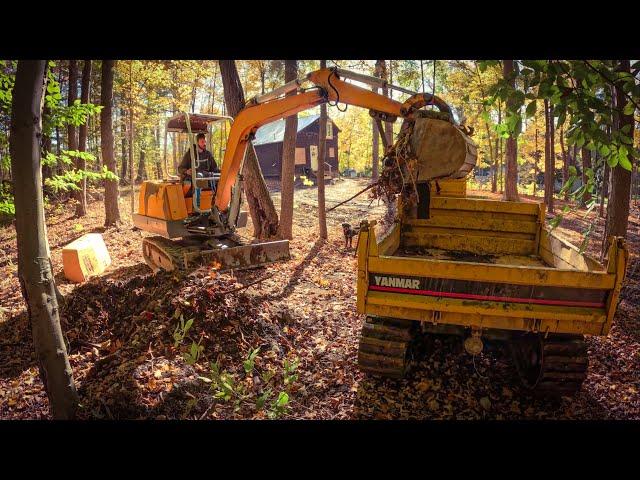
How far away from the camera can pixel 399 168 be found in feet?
16.3

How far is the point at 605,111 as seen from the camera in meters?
2.78

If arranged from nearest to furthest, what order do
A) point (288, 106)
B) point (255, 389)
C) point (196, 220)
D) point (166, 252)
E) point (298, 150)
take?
1. point (255, 389)
2. point (288, 106)
3. point (166, 252)
4. point (196, 220)
5. point (298, 150)

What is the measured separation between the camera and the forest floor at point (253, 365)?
4.12 metres

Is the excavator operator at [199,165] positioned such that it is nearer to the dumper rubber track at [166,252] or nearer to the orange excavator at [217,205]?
the orange excavator at [217,205]

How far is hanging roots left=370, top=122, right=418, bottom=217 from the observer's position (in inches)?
190

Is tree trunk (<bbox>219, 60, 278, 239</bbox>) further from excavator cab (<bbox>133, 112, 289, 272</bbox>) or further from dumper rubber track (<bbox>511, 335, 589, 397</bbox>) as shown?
dumper rubber track (<bbox>511, 335, 589, 397</bbox>)

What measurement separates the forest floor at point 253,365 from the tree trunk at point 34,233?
53 centimetres

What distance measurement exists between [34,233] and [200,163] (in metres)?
5.69

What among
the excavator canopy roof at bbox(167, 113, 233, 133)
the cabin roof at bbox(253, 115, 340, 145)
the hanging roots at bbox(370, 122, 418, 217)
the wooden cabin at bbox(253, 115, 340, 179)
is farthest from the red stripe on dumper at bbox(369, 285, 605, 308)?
the cabin roof at bbox(253, 115, 340, 145)

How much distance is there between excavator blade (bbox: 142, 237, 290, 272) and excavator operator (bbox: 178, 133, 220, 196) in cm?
126

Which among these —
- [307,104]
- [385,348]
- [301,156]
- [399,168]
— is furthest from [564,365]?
[301,156]

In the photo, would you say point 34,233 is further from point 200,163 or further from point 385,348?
point 200,163

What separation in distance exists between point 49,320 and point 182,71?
1889 cm

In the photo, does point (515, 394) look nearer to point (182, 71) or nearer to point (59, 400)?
point (59, 400)
